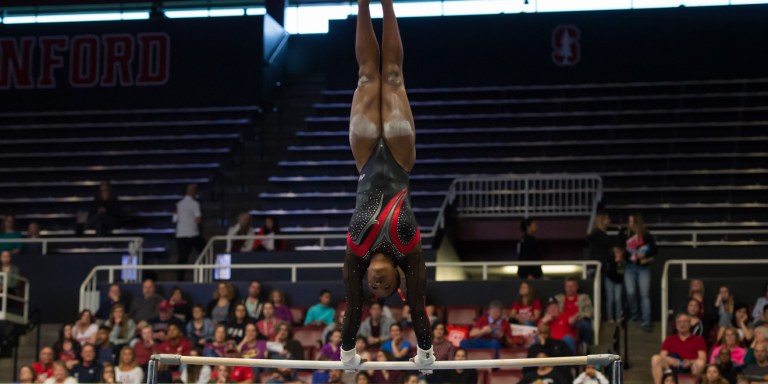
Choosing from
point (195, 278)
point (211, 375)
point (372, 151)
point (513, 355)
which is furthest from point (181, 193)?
point (372, 151)

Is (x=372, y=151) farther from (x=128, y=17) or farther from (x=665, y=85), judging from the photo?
(x=128, y=17)

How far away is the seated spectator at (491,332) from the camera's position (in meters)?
13.0

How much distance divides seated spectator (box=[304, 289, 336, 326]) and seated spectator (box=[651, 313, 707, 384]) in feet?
12.2

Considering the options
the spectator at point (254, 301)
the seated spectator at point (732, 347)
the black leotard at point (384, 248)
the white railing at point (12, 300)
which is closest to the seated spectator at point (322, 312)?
the spectator at point (254, 301)

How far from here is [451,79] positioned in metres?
21.3

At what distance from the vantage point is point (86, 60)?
21000 millimetres

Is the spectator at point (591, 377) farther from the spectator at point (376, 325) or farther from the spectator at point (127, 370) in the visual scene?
the spectator at point (127, 370)

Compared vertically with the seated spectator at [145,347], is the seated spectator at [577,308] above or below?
above

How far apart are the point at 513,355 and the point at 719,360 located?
Result: 6.81 feet

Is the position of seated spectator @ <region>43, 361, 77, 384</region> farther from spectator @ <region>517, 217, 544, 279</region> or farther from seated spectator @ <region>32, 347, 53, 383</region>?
spectator @ <region>517, 217, 544, 279</region>

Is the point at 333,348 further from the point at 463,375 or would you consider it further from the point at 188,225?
the point at 188,225

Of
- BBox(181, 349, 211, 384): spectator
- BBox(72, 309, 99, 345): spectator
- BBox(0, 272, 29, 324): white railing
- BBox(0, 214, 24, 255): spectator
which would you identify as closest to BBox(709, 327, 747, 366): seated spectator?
BBox(181, 349, 211, 384): spectator

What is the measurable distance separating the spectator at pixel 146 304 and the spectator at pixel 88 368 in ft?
4.22

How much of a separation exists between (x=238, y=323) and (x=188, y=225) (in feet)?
11.1
